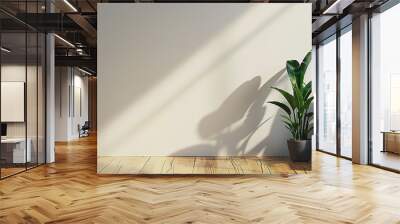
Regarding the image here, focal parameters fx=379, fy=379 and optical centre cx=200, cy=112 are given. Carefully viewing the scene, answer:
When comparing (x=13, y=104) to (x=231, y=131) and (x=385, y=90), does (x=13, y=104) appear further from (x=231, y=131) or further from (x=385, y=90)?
(x=385, y=90)

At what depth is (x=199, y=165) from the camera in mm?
5527

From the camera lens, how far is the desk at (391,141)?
6.18m

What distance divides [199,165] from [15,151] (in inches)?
112

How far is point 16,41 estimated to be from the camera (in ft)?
18.6

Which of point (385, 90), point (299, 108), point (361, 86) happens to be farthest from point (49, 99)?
point (385, 90)

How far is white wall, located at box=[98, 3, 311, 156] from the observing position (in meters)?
5.76

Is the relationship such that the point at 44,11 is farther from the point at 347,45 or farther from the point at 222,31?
the point at 347,45

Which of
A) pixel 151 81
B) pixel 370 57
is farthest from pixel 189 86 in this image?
pixel 370 57

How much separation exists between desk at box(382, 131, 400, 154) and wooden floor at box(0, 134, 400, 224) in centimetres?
78

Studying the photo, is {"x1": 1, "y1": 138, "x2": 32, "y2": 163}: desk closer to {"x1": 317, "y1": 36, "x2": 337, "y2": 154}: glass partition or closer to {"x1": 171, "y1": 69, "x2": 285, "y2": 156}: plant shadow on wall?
{"x1": 171, "y1": 69, "x2": 285, "y2": 156}: plant shadow on wall

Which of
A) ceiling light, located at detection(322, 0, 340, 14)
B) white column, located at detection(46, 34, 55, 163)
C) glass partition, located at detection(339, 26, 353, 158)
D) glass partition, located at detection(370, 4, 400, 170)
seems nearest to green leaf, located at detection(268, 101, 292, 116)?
ceiling light, located at detection(322, 0, 340, 14)

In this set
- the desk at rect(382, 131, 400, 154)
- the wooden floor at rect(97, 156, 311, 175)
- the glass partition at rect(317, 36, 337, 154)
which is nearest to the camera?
the wooden floor at rect(97, 156, 311, 175)

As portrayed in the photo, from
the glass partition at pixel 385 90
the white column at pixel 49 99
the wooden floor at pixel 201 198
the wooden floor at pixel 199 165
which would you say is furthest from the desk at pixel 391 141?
the white column at pixel 49 99

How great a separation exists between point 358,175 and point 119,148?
3.56 meters
